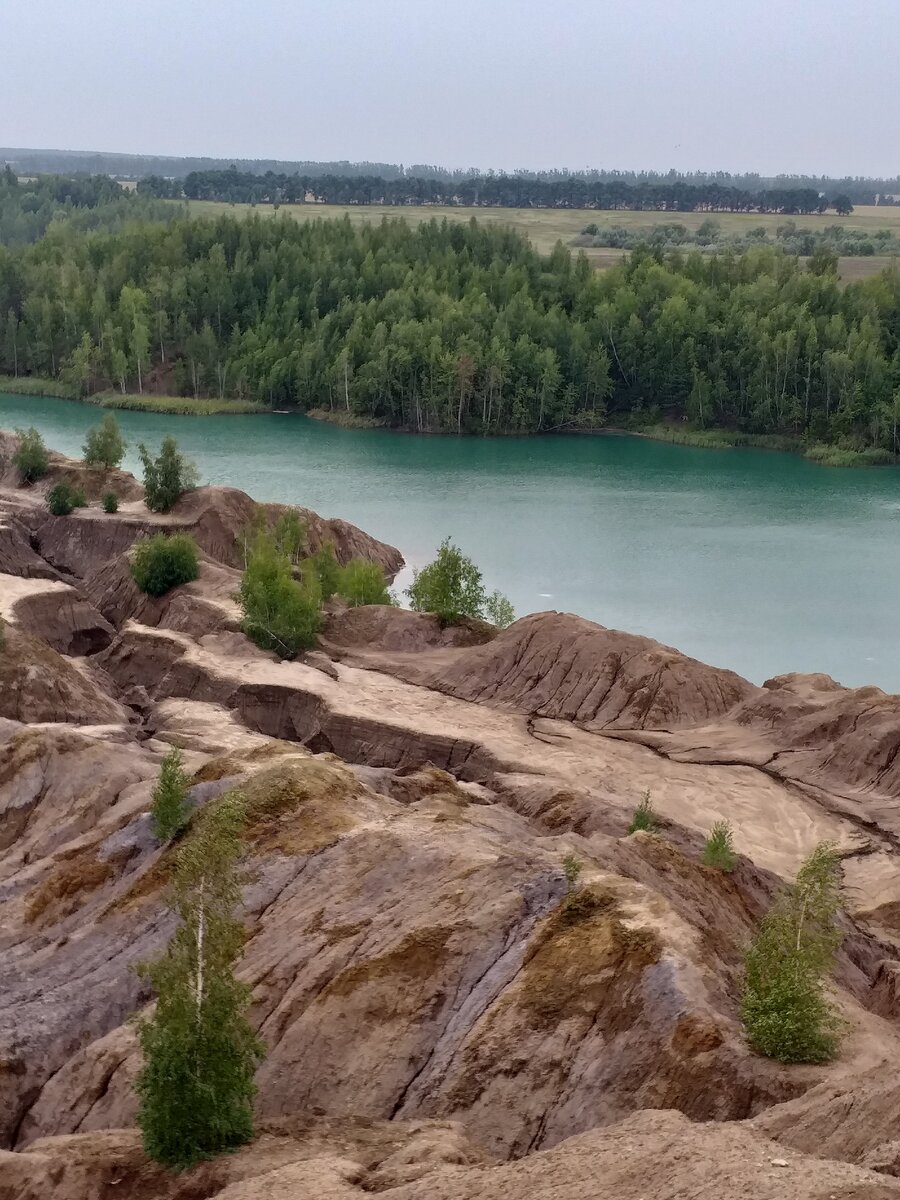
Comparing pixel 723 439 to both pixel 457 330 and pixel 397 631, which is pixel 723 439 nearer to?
pixel 457 330

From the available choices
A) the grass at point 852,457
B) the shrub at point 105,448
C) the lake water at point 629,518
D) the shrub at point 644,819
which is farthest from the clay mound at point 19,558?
the grass at point 852,457

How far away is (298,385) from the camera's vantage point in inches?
4604

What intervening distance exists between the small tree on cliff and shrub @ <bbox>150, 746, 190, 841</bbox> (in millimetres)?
7005

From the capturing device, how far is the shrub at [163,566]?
173 feet

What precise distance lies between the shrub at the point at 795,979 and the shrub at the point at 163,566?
116 feet

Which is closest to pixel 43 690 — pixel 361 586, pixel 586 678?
pixel 586 678

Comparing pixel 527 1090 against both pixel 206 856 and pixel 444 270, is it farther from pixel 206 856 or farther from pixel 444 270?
pixel 444 270

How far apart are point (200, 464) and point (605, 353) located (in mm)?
33848

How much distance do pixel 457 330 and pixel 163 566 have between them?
6588 cm

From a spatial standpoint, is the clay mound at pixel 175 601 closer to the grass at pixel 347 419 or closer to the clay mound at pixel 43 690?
the clay mound at pixel 43 690

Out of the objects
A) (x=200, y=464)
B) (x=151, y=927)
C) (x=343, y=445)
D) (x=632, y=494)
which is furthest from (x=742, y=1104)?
(x=343, y=445)

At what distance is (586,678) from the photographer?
43.8 m

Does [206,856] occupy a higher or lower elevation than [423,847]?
higher

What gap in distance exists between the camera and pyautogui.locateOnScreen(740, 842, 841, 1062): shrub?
18969mm
